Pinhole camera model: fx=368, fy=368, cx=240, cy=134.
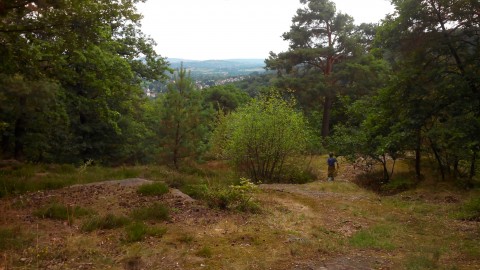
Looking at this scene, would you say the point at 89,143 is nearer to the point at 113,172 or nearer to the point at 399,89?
the point at 113,172

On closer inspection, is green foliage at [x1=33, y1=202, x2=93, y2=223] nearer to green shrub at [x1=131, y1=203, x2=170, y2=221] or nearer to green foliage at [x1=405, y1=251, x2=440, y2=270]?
Answer: green shrub at [x1=131, y1=203, x2=170, y2=221]

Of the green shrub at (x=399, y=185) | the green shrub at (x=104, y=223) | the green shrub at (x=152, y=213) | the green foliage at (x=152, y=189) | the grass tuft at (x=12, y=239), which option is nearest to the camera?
the grass tuft at (x=12, y=239)

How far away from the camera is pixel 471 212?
406 inches

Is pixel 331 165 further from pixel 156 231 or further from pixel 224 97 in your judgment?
pixel 224 97

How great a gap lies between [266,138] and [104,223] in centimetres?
935

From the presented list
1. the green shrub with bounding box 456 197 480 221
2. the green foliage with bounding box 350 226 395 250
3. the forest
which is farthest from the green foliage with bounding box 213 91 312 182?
the green foliage with bounding box 350 226 395 250

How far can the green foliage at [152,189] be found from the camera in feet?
32.4

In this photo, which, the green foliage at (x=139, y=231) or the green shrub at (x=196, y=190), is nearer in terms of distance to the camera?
the green foliage at (x=139, y=231)

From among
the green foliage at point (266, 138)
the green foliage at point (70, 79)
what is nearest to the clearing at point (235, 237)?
the green foliage at point (70, 79)

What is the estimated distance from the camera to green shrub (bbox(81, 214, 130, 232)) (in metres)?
7.04

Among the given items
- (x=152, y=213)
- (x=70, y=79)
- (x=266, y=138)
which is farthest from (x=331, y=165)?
(x=70, y=79)

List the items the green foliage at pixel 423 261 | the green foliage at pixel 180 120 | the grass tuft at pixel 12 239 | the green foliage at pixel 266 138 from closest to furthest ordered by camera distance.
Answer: the grass tuft at pixel 12 239
the green foliage at pixel 423 261
the green foliage at pixel 266 138
the green foliage at pixel 180 120

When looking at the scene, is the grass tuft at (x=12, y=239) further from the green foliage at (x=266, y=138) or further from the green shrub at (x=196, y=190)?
the green foliage at (x=266, y=138)

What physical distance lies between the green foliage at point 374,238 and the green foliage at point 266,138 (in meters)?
7.25
